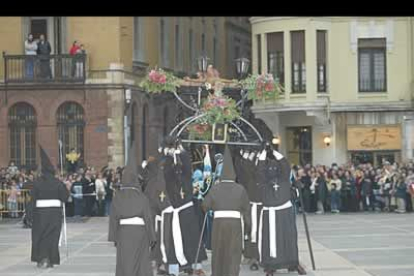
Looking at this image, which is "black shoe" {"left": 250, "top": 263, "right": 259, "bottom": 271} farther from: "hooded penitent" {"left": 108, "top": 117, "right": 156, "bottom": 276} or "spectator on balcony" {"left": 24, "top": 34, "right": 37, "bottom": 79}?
"spectator on balcony" {"left": 24, "top": 34, "right": 37, "bottom": 79}

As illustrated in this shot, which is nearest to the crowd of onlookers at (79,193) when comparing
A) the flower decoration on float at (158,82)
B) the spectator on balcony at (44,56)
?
the spectator on balcony at (44,56)

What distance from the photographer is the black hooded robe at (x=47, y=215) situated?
15.2 meters

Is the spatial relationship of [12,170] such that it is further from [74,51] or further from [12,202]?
[74,51]

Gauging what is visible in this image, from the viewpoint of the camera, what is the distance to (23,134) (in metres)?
34.1

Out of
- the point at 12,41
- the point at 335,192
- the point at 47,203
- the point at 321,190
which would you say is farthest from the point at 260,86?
the point at 12,41

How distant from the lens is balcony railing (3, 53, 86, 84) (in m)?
33.5

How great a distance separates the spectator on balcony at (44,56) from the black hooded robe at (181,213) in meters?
20.0

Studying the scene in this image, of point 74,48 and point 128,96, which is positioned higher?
point 74,48

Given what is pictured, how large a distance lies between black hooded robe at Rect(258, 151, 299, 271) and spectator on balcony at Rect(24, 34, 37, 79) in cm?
2118

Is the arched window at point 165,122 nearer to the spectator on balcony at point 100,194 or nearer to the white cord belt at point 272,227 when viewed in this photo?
the spectator on balcony at point 100,194

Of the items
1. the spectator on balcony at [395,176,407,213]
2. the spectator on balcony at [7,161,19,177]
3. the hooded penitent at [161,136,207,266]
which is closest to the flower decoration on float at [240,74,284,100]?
the hooded penitent at [161,136,207,266]

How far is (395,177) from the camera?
2889 cm

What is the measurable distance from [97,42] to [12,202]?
26.4 ft
